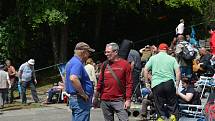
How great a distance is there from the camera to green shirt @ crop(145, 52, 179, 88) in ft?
36.9

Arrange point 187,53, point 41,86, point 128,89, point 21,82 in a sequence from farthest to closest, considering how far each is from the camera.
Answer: point 41,86 < point 21,82 < point 187,53 < point 128,89

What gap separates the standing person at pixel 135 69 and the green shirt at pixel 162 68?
323 centimetres

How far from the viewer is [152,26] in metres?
32.8

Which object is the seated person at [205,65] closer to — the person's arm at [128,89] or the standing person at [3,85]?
the standing person at [3,85]

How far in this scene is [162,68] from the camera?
11289 millimetres

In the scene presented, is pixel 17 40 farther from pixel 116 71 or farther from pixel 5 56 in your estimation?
pixel 116 71

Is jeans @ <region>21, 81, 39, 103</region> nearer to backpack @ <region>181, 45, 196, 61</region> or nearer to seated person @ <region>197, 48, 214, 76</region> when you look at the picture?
backpack @ <region>181, 45, 196, 61</region>

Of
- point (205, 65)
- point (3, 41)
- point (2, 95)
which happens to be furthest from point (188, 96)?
point (3, 41)

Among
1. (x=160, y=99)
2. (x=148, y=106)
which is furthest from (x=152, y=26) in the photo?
(x=160, y=99)

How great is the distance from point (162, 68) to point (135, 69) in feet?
12.5

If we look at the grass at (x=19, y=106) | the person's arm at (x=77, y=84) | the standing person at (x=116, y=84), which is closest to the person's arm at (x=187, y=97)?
the standing person at (x=116, y=84)

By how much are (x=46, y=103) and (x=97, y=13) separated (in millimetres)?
12097

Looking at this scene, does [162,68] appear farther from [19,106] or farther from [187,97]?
[19,106]

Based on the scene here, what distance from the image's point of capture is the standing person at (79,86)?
8.37 m
